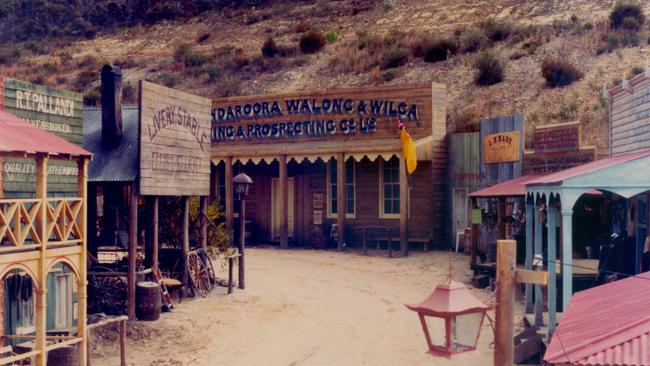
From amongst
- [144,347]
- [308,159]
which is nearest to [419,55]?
[308,159]

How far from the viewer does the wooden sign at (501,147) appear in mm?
23156

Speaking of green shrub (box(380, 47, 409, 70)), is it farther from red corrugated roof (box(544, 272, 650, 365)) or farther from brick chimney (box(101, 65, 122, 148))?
red corrugated roof (box(544, 272, 650, 365))

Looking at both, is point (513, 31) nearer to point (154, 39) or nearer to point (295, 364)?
point (154, 39)

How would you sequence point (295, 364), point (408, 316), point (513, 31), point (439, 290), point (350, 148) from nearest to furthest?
point (439, 290)
point (295, 364)
point (408, 316)
point (350, 148)
point (513, 31)

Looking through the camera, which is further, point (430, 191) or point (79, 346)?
point (430, 191)

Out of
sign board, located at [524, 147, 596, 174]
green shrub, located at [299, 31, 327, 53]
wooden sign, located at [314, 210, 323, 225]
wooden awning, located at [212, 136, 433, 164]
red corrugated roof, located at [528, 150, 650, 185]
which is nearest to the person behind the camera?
red corrugated roof, located at [528, 150, 650, 185]

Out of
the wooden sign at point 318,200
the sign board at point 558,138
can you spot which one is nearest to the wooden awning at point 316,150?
the wooden sign at point 318,200

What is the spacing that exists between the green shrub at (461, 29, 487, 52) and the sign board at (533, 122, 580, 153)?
24442 millimetres

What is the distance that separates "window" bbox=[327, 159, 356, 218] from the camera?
2803 cm

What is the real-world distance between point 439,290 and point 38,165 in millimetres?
5998

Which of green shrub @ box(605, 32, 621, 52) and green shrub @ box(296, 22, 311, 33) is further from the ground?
green shrub @ box(296, 22, 311, 33)

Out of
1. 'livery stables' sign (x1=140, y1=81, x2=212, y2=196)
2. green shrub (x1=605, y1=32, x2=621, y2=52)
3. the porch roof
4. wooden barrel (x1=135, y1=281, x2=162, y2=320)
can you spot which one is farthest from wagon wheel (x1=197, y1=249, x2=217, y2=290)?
green shrub (x1=605, y1=32, x2=621, y2=52)

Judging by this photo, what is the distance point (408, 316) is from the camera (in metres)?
16.9

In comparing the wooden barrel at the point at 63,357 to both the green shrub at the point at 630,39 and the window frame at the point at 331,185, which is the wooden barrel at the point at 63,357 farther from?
the green shrub at the point at 630,39
